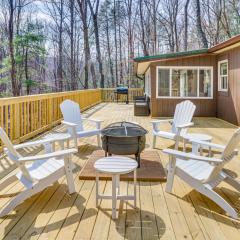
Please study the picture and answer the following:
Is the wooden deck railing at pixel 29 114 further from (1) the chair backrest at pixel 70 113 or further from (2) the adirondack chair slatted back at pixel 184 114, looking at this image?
(2) the adirondack chair slatted back at pixel 184 114

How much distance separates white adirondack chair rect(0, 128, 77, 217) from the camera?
2748mm

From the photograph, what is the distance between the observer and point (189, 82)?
35.1 ft

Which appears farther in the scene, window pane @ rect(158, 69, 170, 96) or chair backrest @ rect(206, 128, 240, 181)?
window pane @ rect(158, 69, 170, 96)

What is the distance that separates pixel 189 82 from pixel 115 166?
8.49 meters

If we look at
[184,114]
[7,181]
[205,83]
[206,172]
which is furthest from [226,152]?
[205,83]

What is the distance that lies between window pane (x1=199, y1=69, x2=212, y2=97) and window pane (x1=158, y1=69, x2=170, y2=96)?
49.0 inches

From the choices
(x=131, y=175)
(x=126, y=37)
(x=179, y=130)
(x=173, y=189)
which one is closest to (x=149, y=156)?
(x=179, y=130)

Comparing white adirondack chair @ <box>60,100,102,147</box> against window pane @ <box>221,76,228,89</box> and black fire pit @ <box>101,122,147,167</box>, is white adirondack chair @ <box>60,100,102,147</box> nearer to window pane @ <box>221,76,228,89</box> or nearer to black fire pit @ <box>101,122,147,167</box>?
black fire pit @ <box>101,122,147,167</box>

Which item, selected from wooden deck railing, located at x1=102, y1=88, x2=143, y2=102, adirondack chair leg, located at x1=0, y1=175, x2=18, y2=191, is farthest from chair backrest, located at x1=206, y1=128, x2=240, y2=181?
wooden deck railing, located at x1=102, y1=88, x2=143, y2=102

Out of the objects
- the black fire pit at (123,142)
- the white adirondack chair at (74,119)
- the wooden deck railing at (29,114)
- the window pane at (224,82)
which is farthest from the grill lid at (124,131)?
the window pane at (224,82)

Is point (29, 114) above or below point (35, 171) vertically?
above

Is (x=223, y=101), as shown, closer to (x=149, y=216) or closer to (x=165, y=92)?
(x=165, y=92)

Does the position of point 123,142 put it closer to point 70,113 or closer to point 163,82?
point 70,113

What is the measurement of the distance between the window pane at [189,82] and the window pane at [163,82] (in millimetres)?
541
